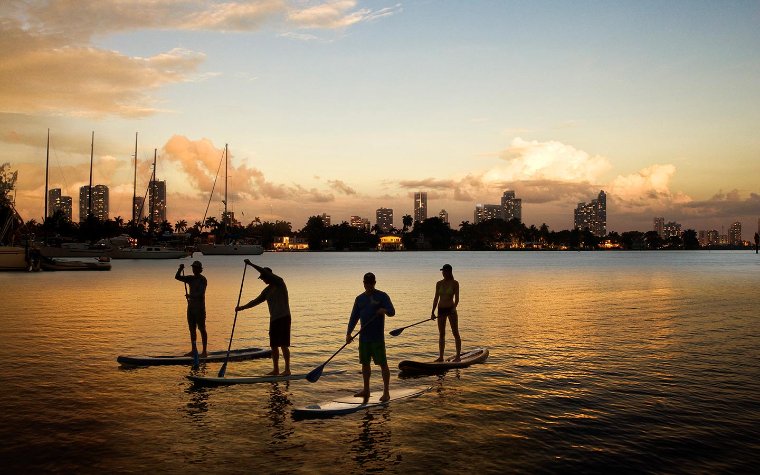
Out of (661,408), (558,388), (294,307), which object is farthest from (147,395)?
(294,307)

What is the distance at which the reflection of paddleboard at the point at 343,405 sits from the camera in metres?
12.3

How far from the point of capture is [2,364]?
18359mm

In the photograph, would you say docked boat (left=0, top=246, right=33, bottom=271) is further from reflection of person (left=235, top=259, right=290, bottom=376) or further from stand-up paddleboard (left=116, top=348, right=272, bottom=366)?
reflection of person (left=235, top=259, right=290, bottom=376)

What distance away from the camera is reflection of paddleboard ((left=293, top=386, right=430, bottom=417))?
12336 millimetres

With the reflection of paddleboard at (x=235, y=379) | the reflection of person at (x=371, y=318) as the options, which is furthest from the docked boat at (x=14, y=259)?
the reflection of person at (x=371, y=318)

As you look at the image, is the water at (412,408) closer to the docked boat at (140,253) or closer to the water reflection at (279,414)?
the water reflection at (279,414)

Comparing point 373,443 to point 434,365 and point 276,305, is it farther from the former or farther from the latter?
point 434,365

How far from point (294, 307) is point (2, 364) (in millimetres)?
20918

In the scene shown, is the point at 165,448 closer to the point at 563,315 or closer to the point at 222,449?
the point at 222,449

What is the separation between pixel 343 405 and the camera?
12.7 m

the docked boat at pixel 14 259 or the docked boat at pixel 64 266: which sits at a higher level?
the docked boat at pixel 14 259

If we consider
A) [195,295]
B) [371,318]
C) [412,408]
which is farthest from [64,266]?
[371,318]

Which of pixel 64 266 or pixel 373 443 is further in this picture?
pixel 64 266

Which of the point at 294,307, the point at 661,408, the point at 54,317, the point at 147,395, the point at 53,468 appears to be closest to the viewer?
the point at 53,468
